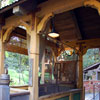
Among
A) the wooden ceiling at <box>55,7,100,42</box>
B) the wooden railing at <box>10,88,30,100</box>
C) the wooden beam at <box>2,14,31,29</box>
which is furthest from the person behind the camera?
the wooden ceiling at <box>55,7,100,42</box>

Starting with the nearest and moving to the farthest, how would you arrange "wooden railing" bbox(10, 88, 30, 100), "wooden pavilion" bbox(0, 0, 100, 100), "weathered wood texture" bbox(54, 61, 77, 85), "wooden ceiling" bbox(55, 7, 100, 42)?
"wooden railing" bbox(10, 88, 30, 100)
"wooden pavilion" bbox(0, 0, 100, 100)
"weathered wood texture" bbox(54, 61, 77, 85)
"wooden ceiling" bbox(55, 7, 100, 42)

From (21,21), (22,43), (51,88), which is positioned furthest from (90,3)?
(22,43)

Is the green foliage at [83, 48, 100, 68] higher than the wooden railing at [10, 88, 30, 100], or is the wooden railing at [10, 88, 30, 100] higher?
the green foliage at [83, 48, 100, 68]

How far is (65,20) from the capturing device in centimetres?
584

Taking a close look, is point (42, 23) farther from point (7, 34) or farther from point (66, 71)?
point (66, 71)

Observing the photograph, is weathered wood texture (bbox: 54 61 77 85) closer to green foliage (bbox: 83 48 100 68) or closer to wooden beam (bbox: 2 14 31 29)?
wooden beam (bbox: 2 14 31 29)

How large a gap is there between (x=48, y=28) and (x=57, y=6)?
32.7 inches

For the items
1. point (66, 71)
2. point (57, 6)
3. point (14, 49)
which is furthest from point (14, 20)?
point (66, 71)

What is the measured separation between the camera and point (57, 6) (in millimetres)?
3291

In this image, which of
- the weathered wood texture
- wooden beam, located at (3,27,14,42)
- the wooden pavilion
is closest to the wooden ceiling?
the wooden pavilion

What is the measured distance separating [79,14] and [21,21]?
2.68m

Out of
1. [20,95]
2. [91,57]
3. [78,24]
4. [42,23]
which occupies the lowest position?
[20,95]

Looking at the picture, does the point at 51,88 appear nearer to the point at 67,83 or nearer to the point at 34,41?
the point at 67,83

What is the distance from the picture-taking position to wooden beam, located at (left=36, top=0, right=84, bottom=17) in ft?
10.0
